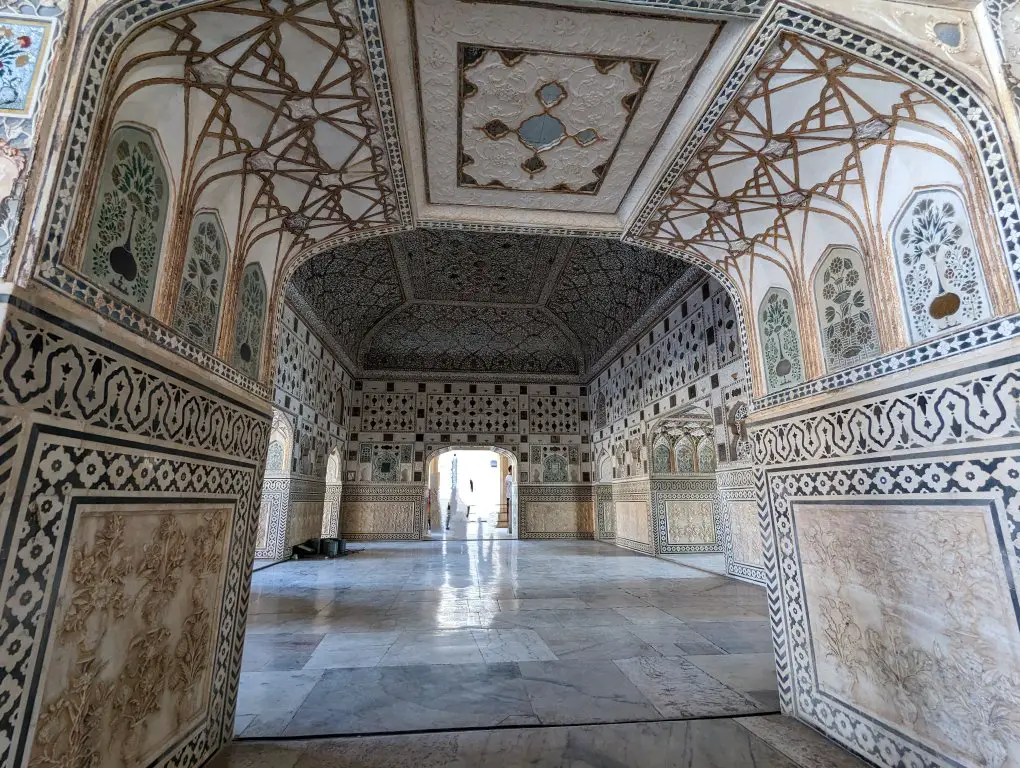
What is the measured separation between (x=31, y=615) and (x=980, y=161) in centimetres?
338

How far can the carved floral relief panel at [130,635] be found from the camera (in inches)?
60.2

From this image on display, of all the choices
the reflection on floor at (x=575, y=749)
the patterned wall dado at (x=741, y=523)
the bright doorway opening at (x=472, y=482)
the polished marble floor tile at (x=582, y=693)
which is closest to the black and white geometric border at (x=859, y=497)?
the reflection on floor at (x=575, y=749)

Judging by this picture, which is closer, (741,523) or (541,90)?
(541,90)

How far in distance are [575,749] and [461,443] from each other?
1108 centimetres

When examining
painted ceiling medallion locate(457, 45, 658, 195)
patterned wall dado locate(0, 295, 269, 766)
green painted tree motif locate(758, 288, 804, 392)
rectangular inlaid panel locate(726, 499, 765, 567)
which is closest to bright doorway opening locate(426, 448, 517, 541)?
rectangular inlaid panel locate(726, 499, 765, 567)

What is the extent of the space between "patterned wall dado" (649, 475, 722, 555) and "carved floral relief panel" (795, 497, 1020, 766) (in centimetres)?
716

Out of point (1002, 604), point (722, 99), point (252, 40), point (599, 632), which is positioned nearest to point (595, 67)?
point (722, 99)

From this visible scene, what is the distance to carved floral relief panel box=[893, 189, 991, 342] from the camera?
6.65 feet

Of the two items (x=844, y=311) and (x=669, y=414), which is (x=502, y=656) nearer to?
(x=844, y=311)

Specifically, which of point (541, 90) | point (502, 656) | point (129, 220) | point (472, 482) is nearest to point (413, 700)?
point (502, 656)

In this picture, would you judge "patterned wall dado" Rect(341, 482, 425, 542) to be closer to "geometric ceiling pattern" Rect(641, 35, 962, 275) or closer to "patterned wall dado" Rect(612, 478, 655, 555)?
"patterned wall dado" Rect(612, 478, 655, 555)

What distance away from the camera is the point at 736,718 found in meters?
2.67

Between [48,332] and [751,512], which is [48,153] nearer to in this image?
[48,332]

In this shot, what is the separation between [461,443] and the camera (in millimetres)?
13312
